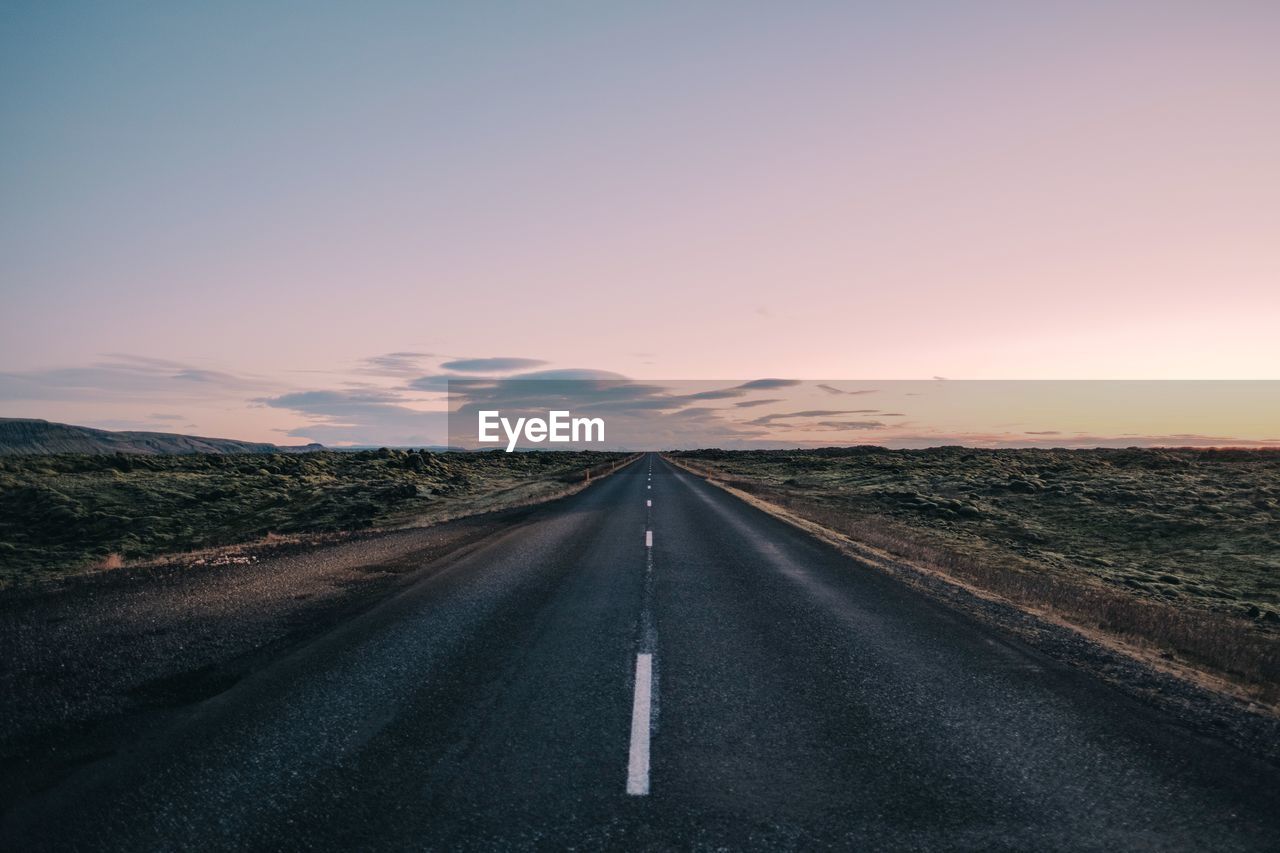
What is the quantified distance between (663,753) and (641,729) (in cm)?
46

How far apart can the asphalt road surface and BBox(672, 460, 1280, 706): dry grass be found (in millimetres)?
2084

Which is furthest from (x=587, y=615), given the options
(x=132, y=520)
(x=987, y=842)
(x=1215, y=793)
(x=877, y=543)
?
(x=132, y=520)

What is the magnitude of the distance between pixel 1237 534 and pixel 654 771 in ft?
84.4

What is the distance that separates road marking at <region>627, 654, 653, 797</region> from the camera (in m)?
4.55

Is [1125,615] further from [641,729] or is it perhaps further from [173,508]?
[173,508]

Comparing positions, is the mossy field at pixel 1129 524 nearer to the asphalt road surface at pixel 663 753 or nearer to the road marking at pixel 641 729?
the asphalt road surface at pixel 663 753

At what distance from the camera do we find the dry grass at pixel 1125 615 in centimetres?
772

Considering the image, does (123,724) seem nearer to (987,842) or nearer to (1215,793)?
(987,842)

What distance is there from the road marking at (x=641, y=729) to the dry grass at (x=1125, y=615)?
597 centimetres

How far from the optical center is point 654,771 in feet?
15.5

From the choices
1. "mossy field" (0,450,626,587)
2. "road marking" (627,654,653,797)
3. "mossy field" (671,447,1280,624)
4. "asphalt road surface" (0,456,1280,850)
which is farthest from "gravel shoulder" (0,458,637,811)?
"mossy field" (671,447,1280,624)

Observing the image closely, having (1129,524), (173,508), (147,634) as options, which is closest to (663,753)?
(147,634)

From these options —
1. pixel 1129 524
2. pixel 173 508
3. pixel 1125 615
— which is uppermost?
pixel 1125 615

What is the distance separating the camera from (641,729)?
5.44 meters
